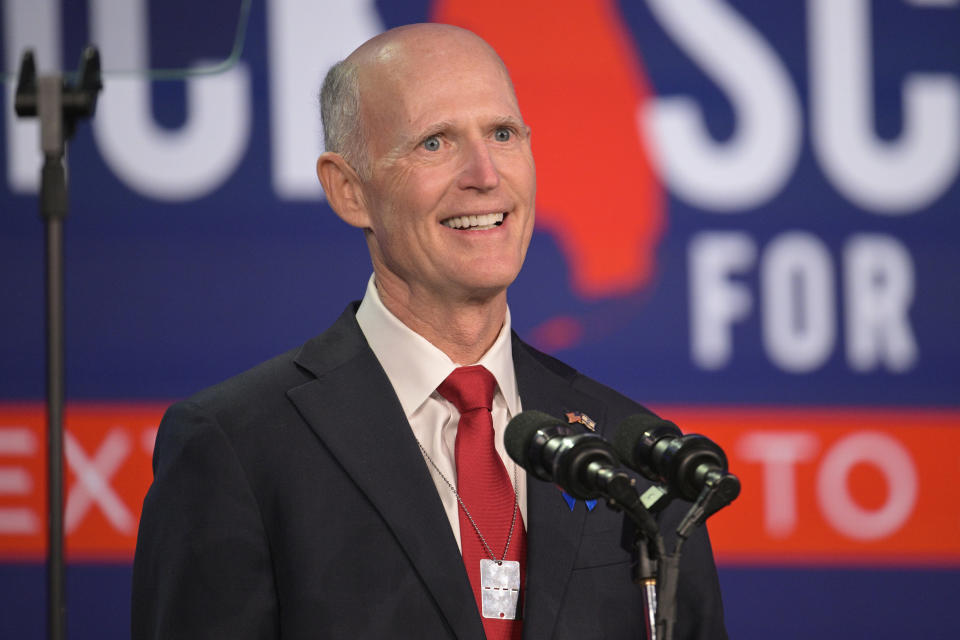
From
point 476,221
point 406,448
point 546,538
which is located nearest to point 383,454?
point 406,448

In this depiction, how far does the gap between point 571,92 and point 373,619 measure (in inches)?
69.7

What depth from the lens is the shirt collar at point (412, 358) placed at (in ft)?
5.35

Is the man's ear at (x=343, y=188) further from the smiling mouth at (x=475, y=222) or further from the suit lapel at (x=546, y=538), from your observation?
the suit lapel at (x=546, y=538)

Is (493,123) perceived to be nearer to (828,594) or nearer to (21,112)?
(21,112)

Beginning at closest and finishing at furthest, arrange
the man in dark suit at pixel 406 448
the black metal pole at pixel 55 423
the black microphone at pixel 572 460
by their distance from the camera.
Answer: the black microphone at pixel 572 460
the black metal pole at pixel 55 423
the man in dark suit at pixel 406 448

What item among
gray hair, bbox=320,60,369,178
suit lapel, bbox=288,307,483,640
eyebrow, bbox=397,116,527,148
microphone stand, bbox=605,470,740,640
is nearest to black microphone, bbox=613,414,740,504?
microphone stand, bbox=605,470,740,640

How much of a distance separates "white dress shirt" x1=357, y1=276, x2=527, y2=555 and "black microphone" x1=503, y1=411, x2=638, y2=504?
46 cm

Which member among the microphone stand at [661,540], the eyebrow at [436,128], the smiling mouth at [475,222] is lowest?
the microphone stand at [661,540]

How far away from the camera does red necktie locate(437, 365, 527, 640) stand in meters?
1.53

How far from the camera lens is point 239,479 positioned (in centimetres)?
148

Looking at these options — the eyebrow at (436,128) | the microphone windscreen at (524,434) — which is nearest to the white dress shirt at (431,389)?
the eyebrow at (436,128)

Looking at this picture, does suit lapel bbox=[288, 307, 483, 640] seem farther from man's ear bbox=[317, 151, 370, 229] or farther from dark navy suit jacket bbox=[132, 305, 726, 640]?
man's ear bbox=[317, 151, 370, 229]

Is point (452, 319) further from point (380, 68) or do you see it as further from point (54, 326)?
point (54, 326)

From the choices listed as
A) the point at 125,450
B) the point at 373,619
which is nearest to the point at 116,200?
the point at 125,450
